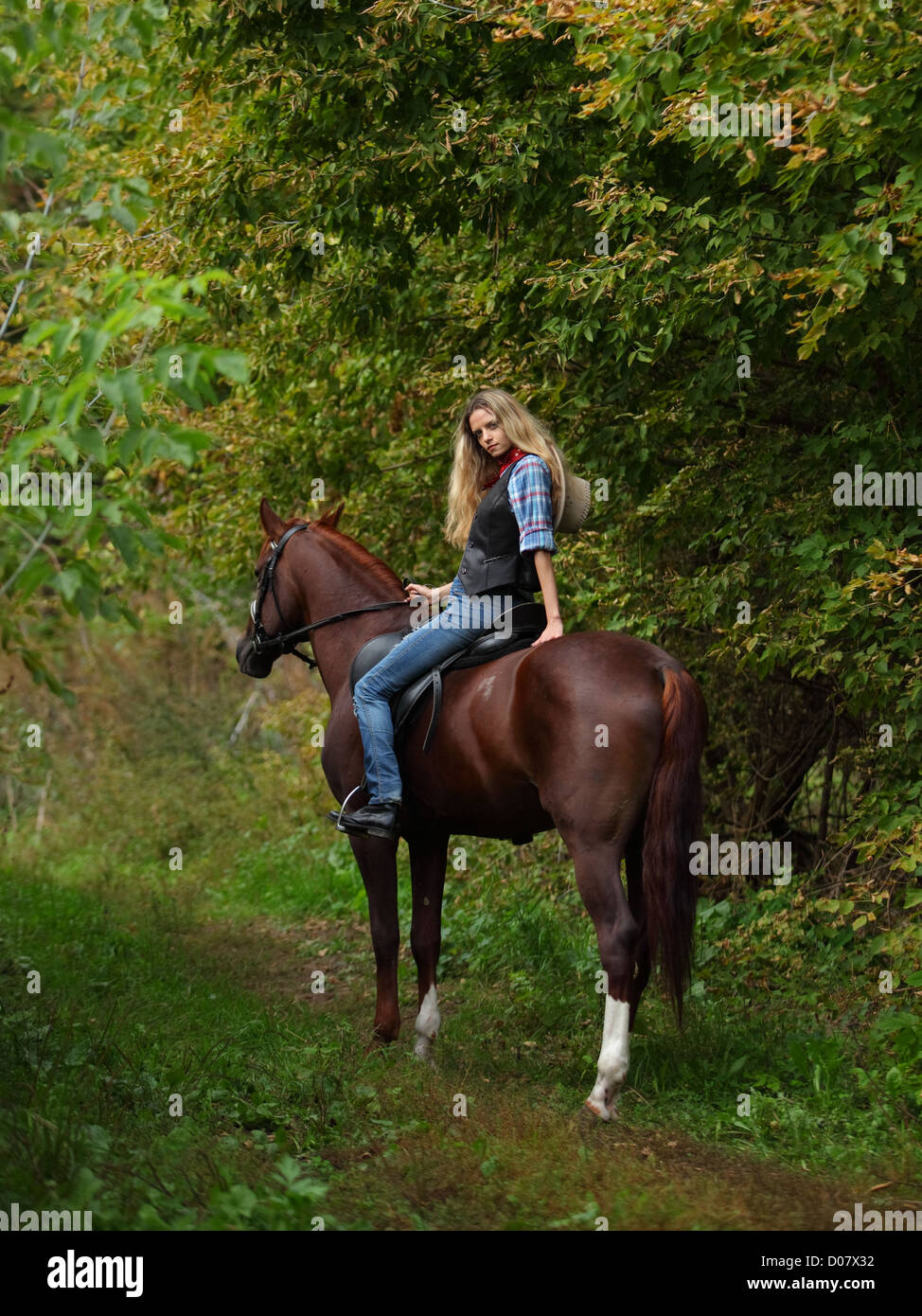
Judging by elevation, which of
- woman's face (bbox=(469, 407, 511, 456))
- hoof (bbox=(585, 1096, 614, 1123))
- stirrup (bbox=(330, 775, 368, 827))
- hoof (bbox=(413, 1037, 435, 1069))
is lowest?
hoof (bbox=(585, 1096, 614, 1123))

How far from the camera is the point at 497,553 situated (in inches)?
245

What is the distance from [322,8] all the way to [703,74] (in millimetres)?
2716

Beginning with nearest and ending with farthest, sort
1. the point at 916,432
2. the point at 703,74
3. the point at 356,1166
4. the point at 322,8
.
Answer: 1. the point at 356,1166
2. the point at 703,74
3. the point at 916,432
4. the point at 322,8

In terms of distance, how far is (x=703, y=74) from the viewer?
5.60m

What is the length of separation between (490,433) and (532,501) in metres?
0.44

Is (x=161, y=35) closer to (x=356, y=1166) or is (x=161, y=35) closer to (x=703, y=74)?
(x=703, y=74)

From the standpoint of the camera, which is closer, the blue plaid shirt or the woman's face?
the blue plaid shirt

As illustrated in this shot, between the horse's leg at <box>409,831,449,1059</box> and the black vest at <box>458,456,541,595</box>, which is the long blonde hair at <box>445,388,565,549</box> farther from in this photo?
the horse's leg at <box>409,831,449,1059</box>

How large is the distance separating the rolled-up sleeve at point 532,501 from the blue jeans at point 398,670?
0.40m

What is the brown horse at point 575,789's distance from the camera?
539cm

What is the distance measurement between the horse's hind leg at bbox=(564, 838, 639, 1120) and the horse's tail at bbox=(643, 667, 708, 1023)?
4.8 inches

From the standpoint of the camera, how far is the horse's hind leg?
535 cm

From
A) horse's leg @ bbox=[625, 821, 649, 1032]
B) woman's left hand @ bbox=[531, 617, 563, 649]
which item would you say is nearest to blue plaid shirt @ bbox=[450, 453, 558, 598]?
woman's left hand @ bbox=[531, 617, 563, 649]
